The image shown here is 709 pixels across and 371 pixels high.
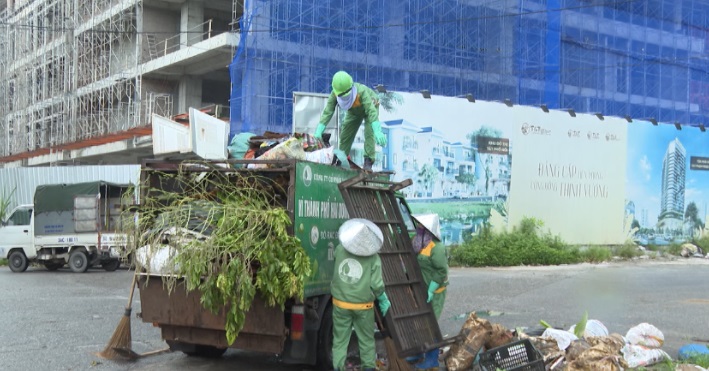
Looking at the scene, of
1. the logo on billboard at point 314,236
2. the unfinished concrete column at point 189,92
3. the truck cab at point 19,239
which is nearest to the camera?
the logo on billboard at point 314,236

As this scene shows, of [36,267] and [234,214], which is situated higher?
[234,214]

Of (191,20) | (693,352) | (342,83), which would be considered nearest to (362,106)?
(342,83)

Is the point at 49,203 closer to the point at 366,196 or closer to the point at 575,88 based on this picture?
the point at 366,196

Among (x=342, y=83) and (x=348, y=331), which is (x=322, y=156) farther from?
(x=348, y=331)

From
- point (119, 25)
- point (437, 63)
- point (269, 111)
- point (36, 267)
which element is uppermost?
point (119, 25)

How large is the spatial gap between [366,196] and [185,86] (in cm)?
2721

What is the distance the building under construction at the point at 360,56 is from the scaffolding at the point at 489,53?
4cm

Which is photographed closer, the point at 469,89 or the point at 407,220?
the point at 407,220

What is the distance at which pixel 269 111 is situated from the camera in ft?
74.3

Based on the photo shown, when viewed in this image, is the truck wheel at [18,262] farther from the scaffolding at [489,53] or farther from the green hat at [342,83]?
the green hat at [342,83]

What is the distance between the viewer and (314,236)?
690 cm

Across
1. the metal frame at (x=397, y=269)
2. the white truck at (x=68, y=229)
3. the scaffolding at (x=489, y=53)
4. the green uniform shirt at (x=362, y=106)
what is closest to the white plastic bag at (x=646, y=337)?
the metal frame at (x=397, y=269)

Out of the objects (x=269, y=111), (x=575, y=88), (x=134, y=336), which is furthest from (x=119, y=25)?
(x=134, y=336)

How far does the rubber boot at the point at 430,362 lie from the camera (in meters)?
7.00
